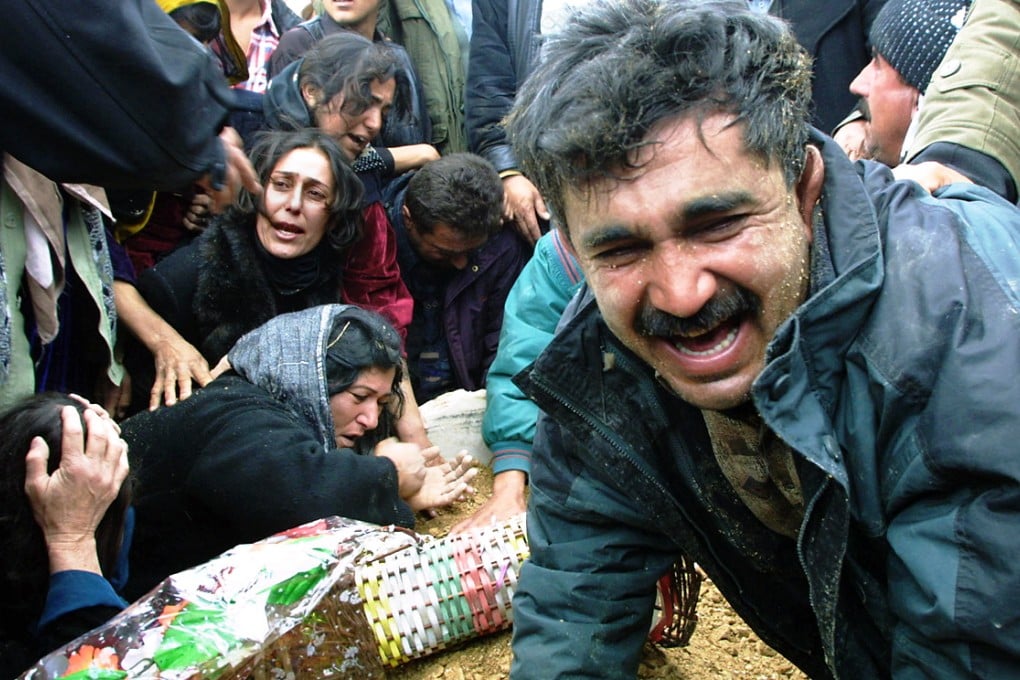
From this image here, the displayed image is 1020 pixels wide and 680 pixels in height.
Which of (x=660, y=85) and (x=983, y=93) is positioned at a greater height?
(x=660, y=85)

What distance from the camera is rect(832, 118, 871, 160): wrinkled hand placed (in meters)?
3.23

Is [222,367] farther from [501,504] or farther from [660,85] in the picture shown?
[660,85]

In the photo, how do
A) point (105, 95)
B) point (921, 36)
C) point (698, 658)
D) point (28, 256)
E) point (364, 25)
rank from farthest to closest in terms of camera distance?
point (364, 25) → point (921, 36) → point (698, 658) → point (28, 256) → point (105, 95)

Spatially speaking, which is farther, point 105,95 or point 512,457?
point 512,457

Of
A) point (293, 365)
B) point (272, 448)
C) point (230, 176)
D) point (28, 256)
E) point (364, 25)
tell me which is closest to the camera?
point (230, 176)

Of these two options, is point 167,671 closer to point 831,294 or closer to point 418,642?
point 418,642

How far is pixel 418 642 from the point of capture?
8.64 feet

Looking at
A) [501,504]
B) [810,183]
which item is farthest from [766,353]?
[501,504]

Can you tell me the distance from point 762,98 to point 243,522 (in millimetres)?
1912

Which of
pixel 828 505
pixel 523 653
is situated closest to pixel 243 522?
pixel 523 653

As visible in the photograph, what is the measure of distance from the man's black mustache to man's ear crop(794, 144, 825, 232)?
0.17 meters

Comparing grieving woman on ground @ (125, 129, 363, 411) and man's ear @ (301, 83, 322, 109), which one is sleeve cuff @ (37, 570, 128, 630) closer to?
grieving woman on ground @ (125, 129, 363, 411)

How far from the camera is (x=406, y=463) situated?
344cm

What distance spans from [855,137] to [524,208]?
5.14ft
